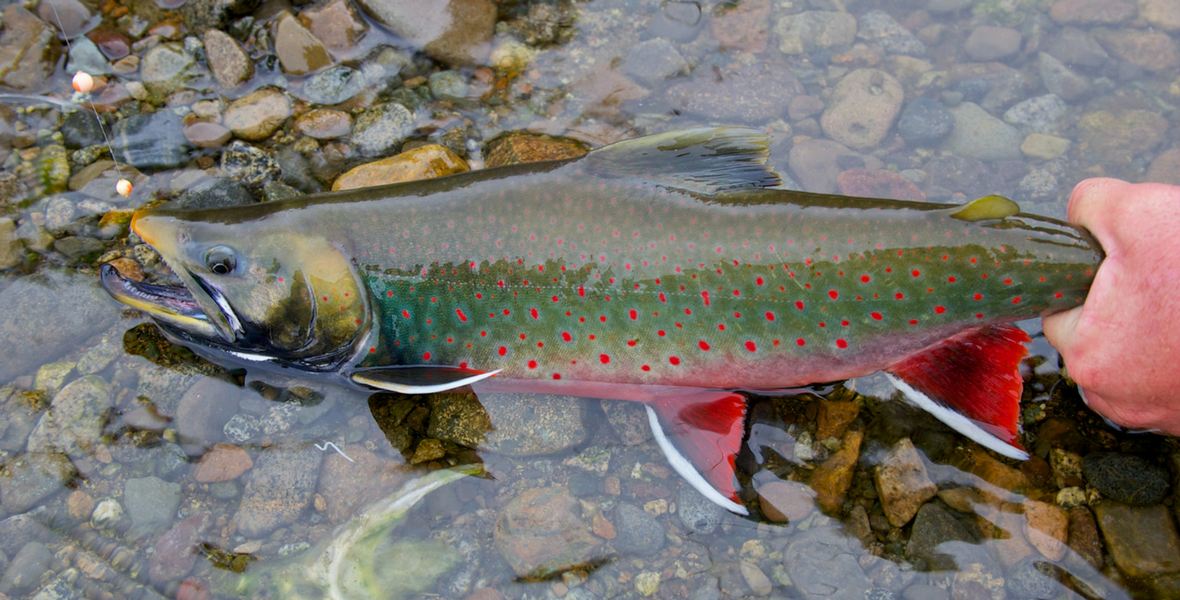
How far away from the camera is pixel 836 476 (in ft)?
11.5

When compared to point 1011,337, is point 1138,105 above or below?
above

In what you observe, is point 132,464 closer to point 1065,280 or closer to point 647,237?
point 647,237

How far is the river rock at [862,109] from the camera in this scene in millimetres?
4340

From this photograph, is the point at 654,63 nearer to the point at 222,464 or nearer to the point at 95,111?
the point at 222,464

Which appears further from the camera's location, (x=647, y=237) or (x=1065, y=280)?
(x=647, y=237)

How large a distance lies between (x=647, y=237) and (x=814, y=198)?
0.86 metres

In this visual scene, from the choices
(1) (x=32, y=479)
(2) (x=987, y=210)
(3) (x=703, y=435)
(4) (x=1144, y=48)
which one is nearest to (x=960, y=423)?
(2) (x=987, y=210)

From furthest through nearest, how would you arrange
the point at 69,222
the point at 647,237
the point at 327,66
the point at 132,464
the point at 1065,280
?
the point at 327,66 < the point at 69,222 < the point at 132,464 < the point at 647,237 < the point at 1065,280

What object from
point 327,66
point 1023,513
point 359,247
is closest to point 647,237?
point 359,247

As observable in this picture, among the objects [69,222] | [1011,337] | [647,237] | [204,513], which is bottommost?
[204,513]

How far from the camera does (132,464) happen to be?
3.59 m

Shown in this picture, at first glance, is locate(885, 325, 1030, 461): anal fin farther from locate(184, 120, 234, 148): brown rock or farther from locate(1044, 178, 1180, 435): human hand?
locate(184, 120, 234, 148): brown rock

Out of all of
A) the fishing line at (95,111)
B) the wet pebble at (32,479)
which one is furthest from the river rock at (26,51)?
the wet pebble at (32,479)

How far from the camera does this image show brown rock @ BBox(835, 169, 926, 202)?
13.4 feet
